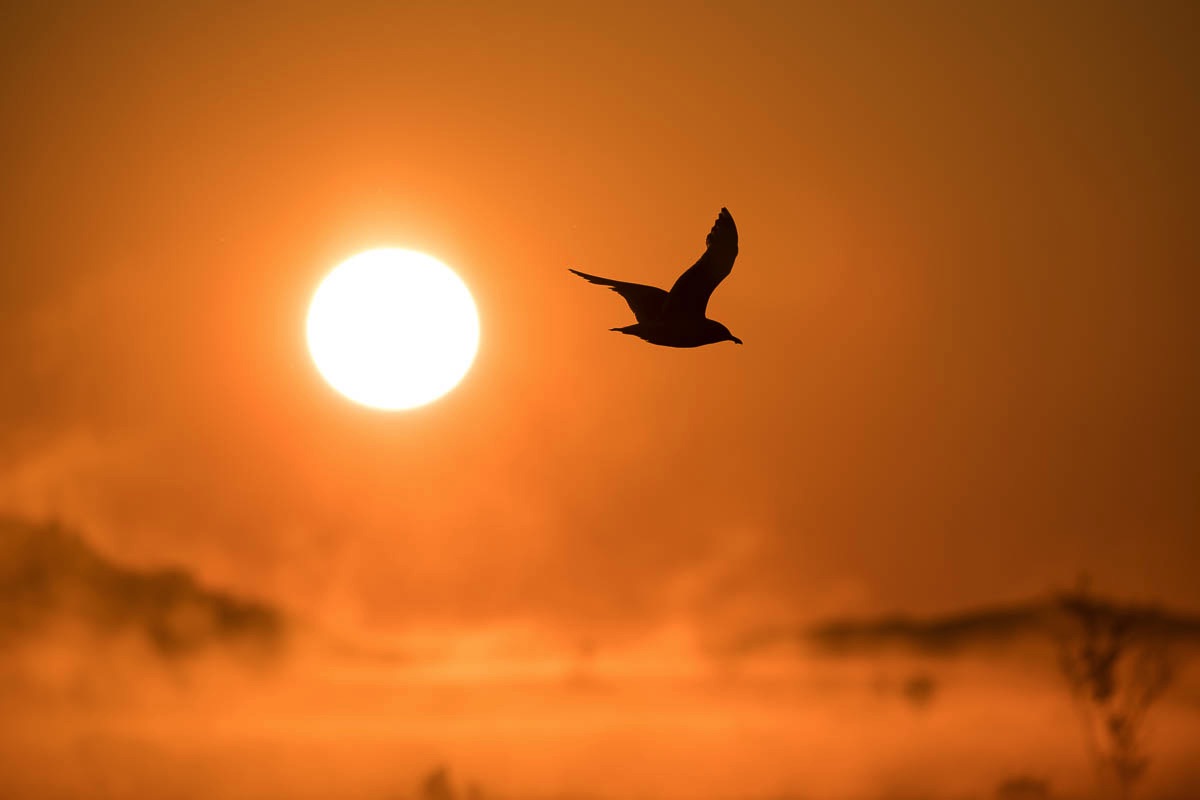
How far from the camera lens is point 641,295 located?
37.9 m

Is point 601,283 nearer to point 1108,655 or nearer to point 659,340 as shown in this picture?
point 659,340

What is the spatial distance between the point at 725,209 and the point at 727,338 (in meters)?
4.16

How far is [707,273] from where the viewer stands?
3688 cm

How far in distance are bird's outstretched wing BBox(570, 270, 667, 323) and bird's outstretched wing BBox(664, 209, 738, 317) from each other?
15.3 inches

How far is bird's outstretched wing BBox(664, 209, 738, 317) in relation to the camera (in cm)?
3622

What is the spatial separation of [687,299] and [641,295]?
125 centimetres

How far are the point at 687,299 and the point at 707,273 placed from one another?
0.86 meters

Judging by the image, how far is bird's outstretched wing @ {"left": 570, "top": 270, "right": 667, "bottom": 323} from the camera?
123ft

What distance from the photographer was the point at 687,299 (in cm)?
3731

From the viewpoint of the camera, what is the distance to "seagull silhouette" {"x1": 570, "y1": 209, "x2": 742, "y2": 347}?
36.4 m

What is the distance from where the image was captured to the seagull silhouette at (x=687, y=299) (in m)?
36.4

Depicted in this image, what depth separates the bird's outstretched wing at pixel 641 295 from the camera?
37.6 m

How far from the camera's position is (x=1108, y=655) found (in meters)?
88.9

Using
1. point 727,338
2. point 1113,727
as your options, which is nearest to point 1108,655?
point 1113,727
